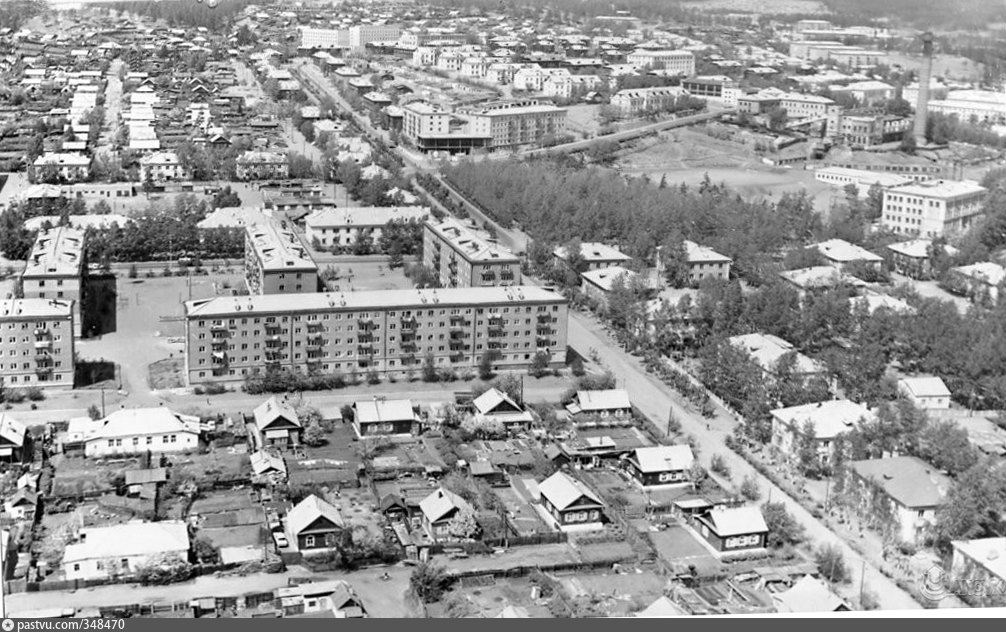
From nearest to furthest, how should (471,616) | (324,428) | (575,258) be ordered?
1. (471,616)
2. (324,428)
3. (575,258)

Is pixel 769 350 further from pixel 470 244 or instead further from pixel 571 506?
pixel 571 506

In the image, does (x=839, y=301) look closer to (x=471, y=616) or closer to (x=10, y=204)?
(x=471, y=616)

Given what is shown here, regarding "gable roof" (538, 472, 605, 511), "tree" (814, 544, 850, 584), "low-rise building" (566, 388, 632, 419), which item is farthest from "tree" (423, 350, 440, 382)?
"tree" (814, 544, 850, 584)

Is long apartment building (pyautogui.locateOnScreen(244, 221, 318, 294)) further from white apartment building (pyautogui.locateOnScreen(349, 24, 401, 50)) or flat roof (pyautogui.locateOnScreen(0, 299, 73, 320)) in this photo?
white apartment building (pyautogui.locateOnScreen(349, 24, 401, 50))

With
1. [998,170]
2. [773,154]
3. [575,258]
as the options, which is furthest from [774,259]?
[773,154]

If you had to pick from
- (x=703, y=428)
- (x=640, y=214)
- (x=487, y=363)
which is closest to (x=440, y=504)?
(x=703, y=428)

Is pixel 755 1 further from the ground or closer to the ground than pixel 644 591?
further from the ground
